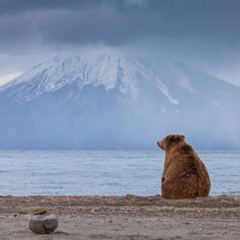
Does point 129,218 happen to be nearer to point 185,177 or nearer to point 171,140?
point 185,177

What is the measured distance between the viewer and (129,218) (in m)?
13.4

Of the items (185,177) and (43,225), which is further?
(185,177)

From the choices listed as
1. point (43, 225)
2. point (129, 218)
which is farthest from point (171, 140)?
point (43, 225)

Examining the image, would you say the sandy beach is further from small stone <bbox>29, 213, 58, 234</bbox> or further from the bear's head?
the bear's head

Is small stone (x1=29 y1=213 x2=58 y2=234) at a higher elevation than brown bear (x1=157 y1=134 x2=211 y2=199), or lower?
lower

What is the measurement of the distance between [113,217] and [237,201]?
14.1ft

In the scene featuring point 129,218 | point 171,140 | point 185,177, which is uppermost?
point 171,140

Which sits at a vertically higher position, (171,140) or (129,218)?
(171,140)

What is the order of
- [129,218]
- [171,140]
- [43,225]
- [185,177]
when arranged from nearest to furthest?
1. [43,225]
2. [129,218]
3. [185,177]
4. [171,140]

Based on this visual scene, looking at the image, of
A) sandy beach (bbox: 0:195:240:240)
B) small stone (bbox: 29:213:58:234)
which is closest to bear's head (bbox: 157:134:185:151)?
sandy beach (bbox: 0:195:240:240)

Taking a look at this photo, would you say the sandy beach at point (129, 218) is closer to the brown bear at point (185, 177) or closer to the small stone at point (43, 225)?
the small stone at point (43, 225)

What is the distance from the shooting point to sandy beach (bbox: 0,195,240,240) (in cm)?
1146

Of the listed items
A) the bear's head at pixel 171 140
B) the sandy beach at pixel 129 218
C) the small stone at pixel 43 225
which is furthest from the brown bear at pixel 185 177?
the small stone at pixel 43 225

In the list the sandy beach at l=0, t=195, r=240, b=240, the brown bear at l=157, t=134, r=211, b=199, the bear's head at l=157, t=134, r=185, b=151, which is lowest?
the sandy beach at l=0, t=195, r=240, b=240
